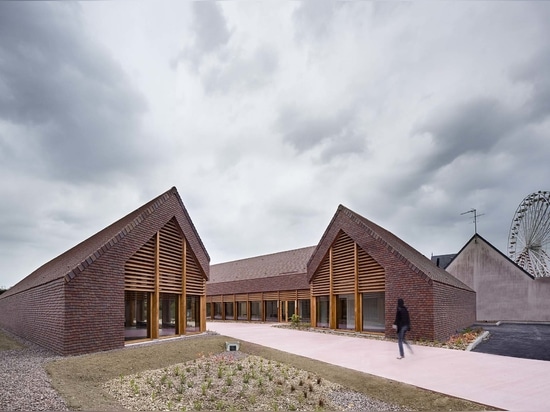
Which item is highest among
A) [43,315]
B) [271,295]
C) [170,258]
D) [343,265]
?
[170,258]

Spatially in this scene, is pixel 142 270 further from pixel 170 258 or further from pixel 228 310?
pixel 228 310

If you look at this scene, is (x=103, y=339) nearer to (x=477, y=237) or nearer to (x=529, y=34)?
(x=529, y=34)

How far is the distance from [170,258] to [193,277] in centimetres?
220

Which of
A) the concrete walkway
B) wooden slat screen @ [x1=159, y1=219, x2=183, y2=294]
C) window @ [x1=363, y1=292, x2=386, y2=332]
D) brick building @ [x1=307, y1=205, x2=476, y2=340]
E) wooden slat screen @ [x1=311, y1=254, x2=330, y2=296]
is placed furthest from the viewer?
window @ [x1=363, y1=292, x2=386, y2=332]

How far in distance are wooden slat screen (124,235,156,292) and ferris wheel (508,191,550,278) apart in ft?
110

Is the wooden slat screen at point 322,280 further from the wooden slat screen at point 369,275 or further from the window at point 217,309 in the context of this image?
the window at point 217,309

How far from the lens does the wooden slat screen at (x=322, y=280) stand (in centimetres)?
2169

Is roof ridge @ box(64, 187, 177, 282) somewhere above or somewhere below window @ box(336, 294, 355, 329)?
above

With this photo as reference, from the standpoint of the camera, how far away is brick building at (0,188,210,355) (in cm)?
1148

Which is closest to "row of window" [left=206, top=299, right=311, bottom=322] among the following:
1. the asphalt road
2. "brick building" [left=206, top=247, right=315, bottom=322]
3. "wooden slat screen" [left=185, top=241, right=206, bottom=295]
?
"brick building" [left=206, top=247, right=315, bottom=322]

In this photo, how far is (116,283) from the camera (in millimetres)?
12875

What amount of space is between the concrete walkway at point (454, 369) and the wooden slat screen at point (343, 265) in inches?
198

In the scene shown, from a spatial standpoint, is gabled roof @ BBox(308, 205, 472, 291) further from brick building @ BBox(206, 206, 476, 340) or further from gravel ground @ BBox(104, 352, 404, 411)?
gravel ground @ BBox(104, 352, 404, 411)

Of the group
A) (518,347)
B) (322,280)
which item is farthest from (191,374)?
(322,280)
